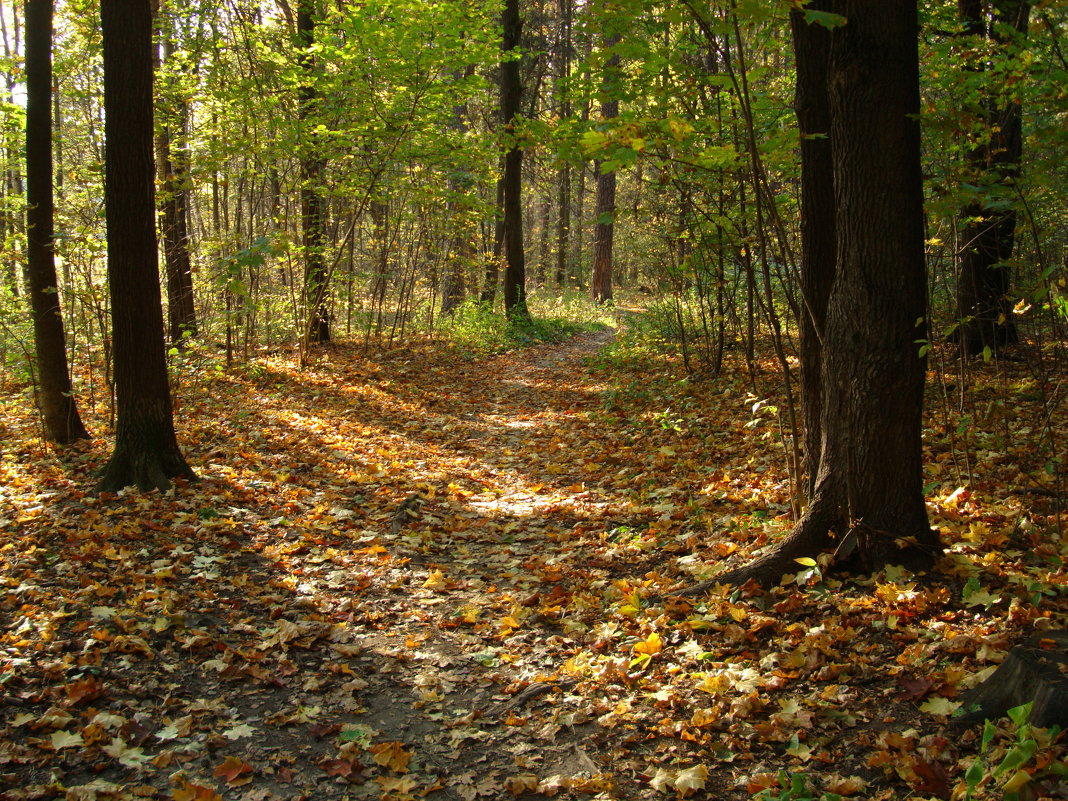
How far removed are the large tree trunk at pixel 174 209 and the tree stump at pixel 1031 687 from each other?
395 inches

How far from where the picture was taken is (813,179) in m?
4.19

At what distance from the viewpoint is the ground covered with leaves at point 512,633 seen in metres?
2.90

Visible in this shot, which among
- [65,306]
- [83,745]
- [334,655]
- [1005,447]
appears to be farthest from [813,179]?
[65,306]

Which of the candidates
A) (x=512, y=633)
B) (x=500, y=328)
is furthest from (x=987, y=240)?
(x=500, y=328)

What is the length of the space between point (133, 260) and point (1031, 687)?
660cm

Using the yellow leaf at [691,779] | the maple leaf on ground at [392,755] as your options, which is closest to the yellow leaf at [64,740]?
the maple leaf on ground at [392,755]

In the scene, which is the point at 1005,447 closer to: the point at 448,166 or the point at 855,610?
the point at 855,610

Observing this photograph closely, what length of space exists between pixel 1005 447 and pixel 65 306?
9.32m

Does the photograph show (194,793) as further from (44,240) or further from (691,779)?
(44,240)

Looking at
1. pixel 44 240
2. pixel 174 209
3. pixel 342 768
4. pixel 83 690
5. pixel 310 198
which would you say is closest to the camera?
pixel 342 768

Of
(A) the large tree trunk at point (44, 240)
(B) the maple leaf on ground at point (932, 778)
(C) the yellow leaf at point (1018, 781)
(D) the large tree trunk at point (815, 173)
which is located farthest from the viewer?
(A) the large tree trunk at point (44, 240)

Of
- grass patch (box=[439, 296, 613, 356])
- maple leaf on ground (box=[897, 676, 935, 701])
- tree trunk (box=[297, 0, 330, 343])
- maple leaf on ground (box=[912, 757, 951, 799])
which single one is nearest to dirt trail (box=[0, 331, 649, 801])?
maple leaf on ground (box=[912, 757, 951, 799])

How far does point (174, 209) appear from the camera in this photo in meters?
10.9

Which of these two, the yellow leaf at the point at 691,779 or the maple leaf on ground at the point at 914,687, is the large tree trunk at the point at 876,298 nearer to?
the maple leaf on ground at the point at 914,687
